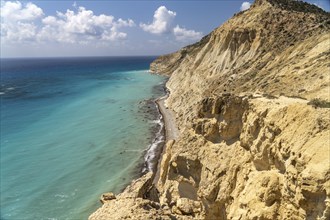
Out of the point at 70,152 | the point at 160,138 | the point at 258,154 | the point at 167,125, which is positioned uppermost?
the point at 258,154

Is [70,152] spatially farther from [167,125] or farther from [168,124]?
[168,124]

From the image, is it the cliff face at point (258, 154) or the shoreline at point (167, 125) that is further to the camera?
the shoreline at point (167, 125)

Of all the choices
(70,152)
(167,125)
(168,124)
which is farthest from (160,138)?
(70,152)

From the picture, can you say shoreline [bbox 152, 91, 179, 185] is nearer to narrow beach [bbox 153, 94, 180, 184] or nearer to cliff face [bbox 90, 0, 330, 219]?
narrow beach [bbox 153, 94, 180, 184]

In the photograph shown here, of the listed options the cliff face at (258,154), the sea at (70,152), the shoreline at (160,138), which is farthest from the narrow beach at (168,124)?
the cliff face at (258,154)

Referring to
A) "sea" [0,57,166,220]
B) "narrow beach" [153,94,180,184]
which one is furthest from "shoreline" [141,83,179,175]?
"sea" [0,57,166,220]

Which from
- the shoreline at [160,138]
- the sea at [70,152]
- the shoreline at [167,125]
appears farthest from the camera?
the shoreline at [167,125]

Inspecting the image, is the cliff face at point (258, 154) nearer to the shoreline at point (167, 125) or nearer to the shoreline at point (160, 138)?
the shoreline at point (160, 138)

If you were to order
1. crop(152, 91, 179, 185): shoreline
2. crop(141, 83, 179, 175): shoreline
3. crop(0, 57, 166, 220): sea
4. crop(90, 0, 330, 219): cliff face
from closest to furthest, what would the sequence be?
crop(90, 0, 330, 219): cliff face, crop(0, 57, 166, 220): sea, crop(141, 83, 179, 175): shoreline, crop(152, 91, 179, 185): shoreline

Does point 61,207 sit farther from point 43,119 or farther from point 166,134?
point 43,119
